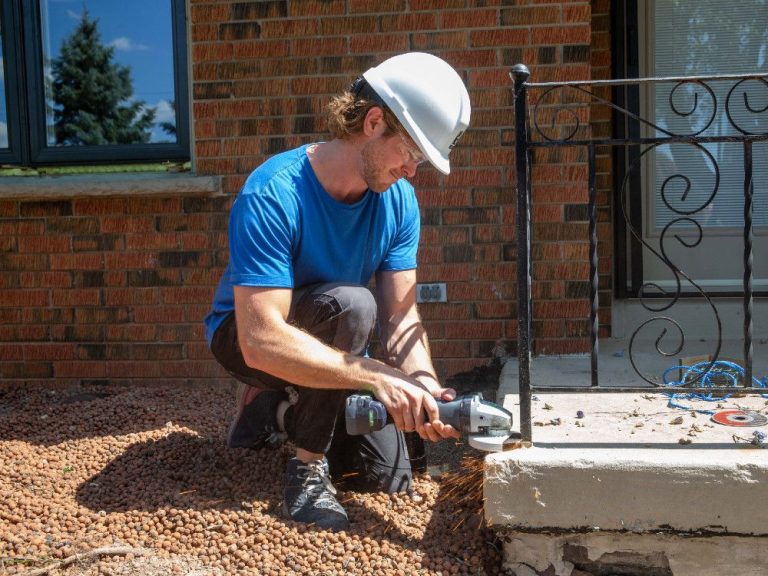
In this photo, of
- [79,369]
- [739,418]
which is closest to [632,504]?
[739,418]

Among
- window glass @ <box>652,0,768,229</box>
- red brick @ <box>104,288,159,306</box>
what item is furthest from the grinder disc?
red brick @ <box>104,288,159,306</box>

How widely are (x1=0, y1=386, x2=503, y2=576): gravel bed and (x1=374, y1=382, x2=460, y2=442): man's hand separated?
42 cm

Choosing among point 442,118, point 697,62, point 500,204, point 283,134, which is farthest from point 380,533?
point 697,62

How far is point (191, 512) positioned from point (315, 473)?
1.34 feet

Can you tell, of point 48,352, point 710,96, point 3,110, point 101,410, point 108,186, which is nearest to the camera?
point 101,410

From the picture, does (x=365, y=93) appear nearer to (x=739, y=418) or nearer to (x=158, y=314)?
(x=739, y=418)

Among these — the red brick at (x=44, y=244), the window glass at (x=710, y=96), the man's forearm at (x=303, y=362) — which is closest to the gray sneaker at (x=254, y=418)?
the man's forearm at (x=303, y=362)

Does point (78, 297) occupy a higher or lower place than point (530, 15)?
lower

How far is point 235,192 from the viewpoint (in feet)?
13.9

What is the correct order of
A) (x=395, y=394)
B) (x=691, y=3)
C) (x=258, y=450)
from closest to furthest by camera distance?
(x=395, y=394) < (x=258, y=450) < (x=691, y=3)

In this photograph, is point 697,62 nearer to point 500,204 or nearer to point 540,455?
point 500,204

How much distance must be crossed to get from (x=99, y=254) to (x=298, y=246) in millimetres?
2015

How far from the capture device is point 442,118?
101 inches

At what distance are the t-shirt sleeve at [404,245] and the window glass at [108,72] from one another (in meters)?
1.94
